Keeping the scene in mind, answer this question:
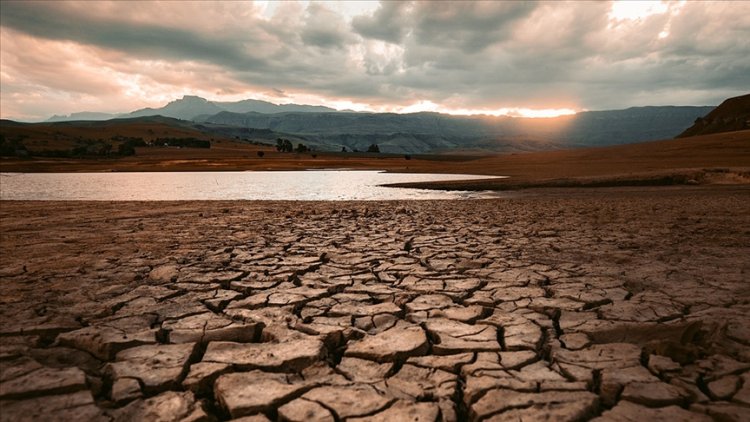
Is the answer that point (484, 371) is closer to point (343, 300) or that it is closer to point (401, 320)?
point (401, 320)

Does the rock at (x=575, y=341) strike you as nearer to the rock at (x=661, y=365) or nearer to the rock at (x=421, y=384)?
the rock at (x=661, y=365)

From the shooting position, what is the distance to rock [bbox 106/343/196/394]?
2.31 meters

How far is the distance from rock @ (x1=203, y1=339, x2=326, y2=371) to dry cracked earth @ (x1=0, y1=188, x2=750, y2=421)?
0.01 m

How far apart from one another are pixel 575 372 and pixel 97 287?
4258 millimetres

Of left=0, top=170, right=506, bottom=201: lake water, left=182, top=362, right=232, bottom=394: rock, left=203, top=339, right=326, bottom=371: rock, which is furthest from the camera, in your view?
left=0, top=170, right=506, bottom=201: lake water

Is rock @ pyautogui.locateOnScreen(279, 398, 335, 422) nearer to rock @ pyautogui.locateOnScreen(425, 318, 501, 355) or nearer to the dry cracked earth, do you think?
the dry cracked earth

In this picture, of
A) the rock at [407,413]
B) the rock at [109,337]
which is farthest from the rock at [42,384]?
the rock at [407,413]

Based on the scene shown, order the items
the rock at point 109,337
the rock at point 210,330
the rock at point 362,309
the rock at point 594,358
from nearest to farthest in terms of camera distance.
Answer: the rock at point 594,358 → the rock at point 109,337 → the rock at point 210,330 → the rock at point 362,309

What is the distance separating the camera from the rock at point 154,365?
2308mm

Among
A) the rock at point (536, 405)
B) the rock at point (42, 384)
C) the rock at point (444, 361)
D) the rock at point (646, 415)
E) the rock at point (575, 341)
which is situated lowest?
the rock at point (444, 361)

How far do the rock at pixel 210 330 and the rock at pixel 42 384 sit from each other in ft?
2.06

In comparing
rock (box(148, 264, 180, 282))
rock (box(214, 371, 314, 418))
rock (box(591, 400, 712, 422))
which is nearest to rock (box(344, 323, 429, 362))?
rock (box(214, 371, 314, 418))

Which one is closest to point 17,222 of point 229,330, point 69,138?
point 229,330

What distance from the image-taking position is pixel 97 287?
4168mm
